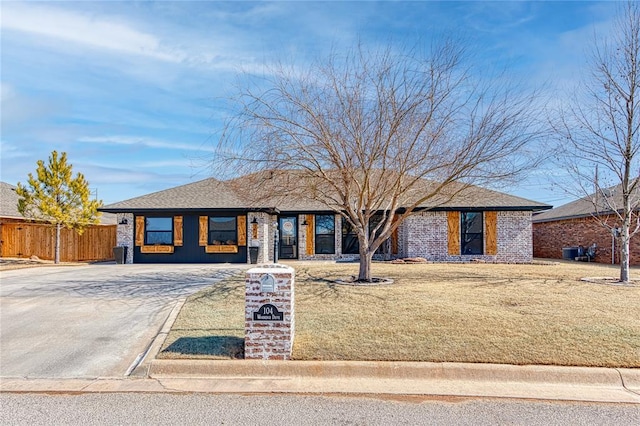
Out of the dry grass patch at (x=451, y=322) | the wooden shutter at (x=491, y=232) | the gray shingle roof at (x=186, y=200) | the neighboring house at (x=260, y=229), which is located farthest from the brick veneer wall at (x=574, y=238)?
the gray shingle roof at (x=186, y=200)

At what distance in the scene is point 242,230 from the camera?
20.5 metres

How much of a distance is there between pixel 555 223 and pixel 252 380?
25.6 metres

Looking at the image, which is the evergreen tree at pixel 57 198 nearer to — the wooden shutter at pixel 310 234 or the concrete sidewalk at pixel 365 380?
the wooden shutter at pixel 310 234

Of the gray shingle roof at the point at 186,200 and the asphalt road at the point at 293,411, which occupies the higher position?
the gray shingle roof at the point at 186,200

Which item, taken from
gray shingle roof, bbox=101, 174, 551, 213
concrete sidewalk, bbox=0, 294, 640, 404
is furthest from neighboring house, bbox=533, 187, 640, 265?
concrete sidewalk, bbox=0, 294, 640, 404

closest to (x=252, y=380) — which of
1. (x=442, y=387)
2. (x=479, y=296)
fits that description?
(x=442, y=387)

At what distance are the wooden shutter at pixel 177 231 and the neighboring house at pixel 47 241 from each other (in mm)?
5845

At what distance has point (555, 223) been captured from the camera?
26891 mm

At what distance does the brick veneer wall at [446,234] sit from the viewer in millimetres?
20969

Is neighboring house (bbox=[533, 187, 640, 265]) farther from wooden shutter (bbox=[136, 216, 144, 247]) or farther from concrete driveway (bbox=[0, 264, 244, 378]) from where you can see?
wooden shutter (bbox=[136, 216, 144, 247])

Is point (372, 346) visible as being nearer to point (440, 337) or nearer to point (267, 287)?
point (440, 337)

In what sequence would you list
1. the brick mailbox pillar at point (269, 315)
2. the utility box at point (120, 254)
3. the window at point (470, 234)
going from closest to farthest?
the brick mailbox pillar at point (269, 315) → the utility box at point (120, 254) → the window at point (470, 234)

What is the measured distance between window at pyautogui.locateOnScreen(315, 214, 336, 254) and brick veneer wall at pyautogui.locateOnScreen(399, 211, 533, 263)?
344 cm

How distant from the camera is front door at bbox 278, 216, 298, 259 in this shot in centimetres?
2217
